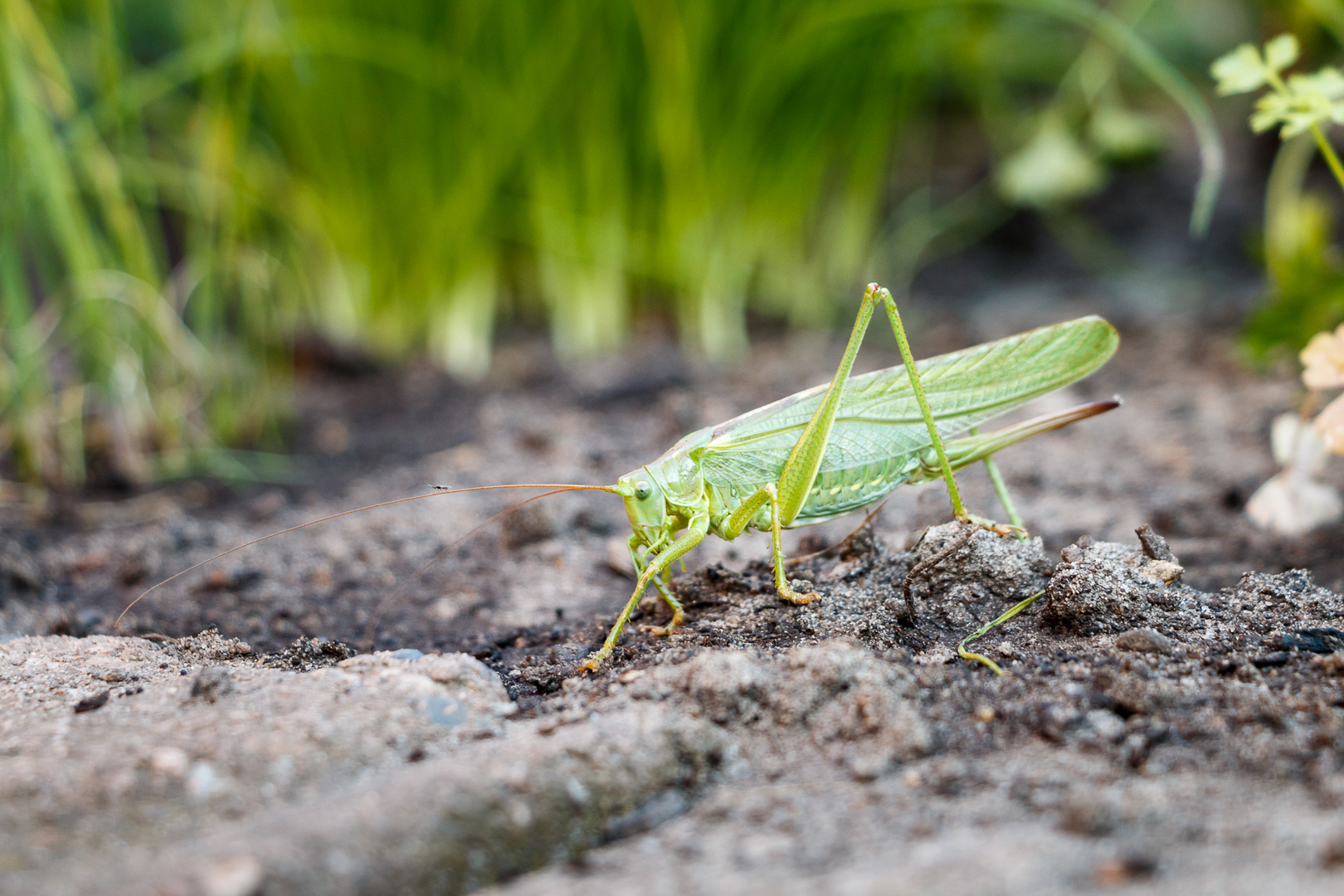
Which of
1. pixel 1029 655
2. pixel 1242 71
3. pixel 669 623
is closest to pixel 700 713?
pixel 669 623

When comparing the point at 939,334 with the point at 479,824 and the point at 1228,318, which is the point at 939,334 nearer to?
the point at 1228,318

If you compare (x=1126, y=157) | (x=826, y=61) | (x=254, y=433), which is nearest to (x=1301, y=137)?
(x=1126, y=157)

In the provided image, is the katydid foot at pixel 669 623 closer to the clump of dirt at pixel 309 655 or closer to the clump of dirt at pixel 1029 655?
the clump of dirt at pixel 1029 655

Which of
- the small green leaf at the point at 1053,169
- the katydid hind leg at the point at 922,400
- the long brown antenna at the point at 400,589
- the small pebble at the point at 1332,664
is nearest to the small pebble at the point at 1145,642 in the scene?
the small pebble at the point at 1332,664

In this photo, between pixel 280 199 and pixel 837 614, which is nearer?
pixel 837 614

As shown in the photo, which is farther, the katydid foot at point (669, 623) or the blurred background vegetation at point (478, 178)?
the blurred background vegetation at point (478, 178)

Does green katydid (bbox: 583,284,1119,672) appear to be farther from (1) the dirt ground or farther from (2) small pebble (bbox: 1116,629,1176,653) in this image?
(2) small pebble (bbox: 1116,629,1176,653)

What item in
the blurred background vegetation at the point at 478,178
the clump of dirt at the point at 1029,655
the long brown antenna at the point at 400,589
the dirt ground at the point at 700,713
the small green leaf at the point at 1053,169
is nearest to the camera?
the dirt ground at the point at 700,713

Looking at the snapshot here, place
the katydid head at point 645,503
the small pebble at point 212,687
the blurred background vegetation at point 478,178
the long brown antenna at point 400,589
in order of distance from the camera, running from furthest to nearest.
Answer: the blurred background vegetation at point 478,178 < the long brown antenna at point 400,589 < the katydid head at point 645,503 < the small pebble at point 212,687
